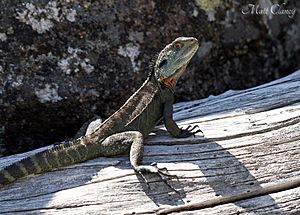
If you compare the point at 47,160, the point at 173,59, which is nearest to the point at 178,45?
the point at 173,59

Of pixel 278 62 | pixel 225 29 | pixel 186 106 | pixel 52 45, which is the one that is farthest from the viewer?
pixel 278 62

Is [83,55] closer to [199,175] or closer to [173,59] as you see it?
[173,59]

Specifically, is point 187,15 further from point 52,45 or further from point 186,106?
point 52,45

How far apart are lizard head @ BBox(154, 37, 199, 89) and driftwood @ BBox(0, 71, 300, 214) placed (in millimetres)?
510

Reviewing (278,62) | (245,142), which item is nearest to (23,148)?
(245,142)

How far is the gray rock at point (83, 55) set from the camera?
500cm

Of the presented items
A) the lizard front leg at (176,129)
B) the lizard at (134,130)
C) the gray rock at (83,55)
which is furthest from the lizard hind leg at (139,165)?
the gray rock at (83,55)

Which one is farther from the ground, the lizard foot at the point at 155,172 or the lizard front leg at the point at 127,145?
the lizard front leg at the point at 127,145

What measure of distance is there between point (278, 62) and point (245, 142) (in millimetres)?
2077

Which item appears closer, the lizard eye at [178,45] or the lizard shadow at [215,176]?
the lizard shadow at [215,176]

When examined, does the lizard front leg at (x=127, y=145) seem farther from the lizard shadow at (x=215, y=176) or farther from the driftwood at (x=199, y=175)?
the lizard shadow at (x=215, y=176)

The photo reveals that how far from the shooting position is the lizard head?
4918mm

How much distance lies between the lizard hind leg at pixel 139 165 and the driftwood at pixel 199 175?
0.17 ft

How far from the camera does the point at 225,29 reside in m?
5.89
